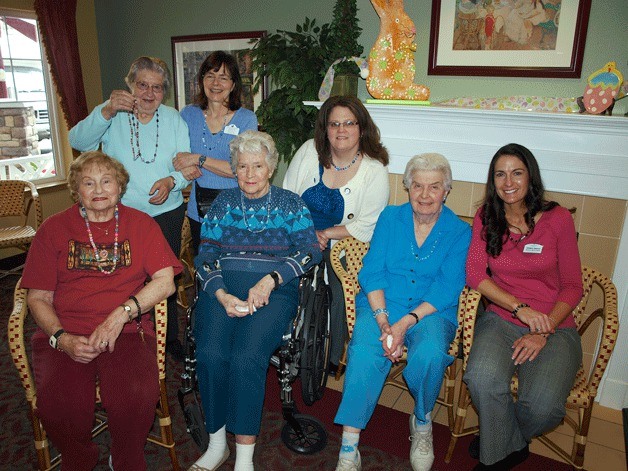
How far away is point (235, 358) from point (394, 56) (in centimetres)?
191

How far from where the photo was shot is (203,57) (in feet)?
14.0

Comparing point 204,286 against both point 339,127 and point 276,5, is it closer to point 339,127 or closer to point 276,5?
point 339,127

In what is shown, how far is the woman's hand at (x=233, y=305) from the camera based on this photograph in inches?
76.4

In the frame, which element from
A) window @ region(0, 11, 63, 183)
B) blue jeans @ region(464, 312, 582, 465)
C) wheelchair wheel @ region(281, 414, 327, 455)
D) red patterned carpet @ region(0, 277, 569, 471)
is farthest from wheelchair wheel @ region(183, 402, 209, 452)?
window @ region(0, 11, 63, 183)

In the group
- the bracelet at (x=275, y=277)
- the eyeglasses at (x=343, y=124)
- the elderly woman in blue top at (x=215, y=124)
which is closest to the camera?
the bracelet at (x=275, y=277)

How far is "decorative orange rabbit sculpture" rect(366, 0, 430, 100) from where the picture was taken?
2.72m

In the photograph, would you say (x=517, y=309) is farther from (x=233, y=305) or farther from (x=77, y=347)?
(x=77, y=347)

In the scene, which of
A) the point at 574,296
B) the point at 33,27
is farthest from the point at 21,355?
the point at 33,27

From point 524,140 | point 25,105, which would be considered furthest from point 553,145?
point 25,105

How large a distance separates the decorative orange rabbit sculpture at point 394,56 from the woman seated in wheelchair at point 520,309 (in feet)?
3.05

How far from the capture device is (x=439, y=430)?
7.58 ft

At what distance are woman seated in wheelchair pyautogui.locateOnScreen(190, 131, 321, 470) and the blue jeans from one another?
2.64 ft

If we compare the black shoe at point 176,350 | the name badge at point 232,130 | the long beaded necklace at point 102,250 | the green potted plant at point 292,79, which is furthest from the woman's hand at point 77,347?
the green potted plant at point 292,79

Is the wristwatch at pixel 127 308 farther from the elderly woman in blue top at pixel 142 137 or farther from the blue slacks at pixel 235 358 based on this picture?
the elderly woman in blue top at pixel 142 137
